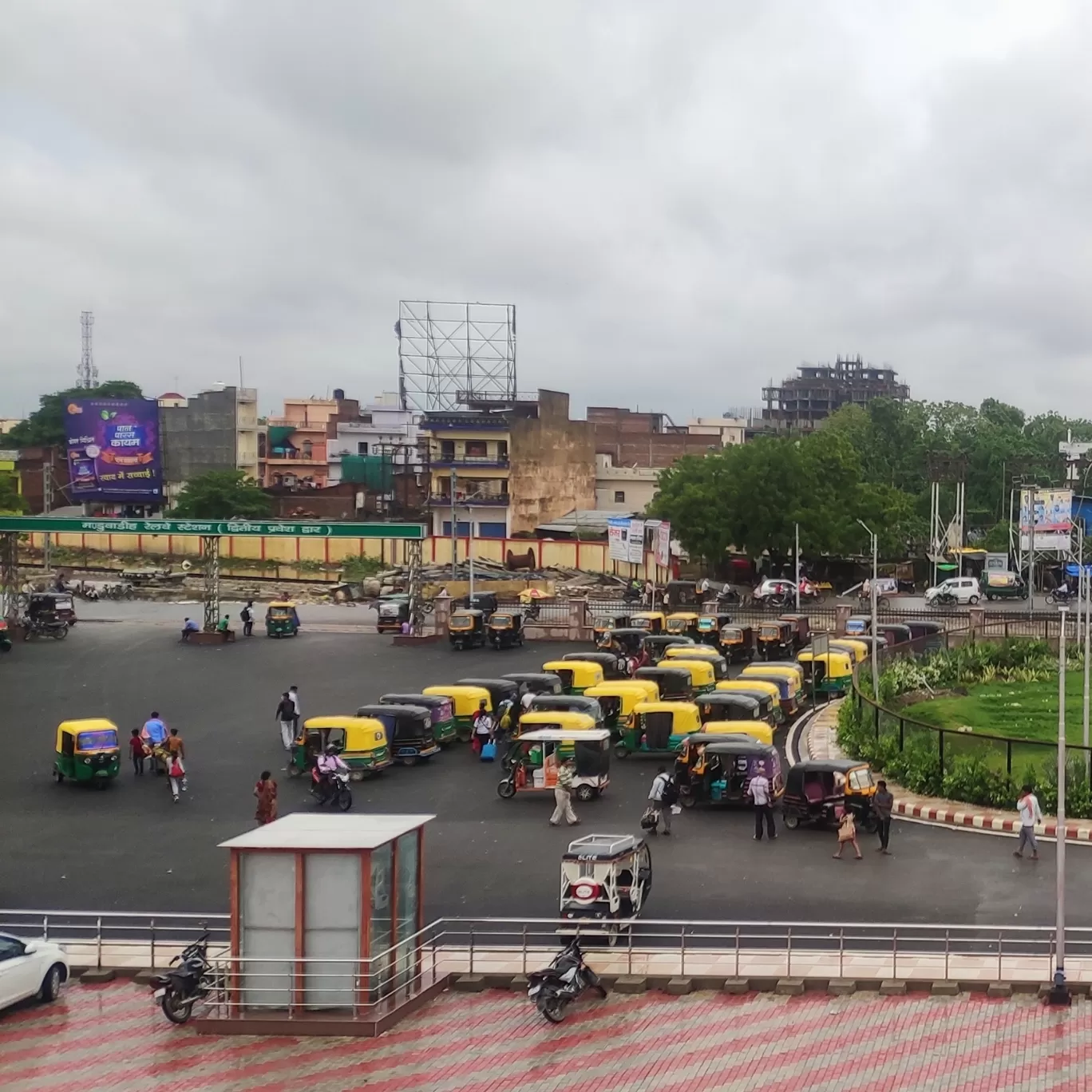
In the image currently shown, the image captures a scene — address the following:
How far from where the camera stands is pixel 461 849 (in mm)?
23469

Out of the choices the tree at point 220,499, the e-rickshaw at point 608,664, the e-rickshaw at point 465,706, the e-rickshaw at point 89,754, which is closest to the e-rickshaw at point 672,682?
the e-rickshaw at point 608,664

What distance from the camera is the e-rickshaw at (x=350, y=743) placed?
95.6 feet

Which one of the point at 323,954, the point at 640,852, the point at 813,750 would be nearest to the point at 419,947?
the point at 323,954

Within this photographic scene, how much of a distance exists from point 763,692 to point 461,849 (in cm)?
1207

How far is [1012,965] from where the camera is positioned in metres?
16.8

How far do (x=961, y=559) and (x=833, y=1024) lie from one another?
5866 cm

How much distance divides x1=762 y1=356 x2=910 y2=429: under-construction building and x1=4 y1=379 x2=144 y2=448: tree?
88067mm

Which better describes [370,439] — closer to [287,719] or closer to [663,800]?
[287,719]

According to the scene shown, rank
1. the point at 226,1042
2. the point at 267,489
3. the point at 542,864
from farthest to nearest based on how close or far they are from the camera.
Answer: the point at 267,489, the point at 542,864, the point at 226,1042

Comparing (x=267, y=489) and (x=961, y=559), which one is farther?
(x=267, y=489)

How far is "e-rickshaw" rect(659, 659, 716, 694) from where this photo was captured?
36.8 meters

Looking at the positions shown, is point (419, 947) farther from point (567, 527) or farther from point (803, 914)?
point (567, 527)

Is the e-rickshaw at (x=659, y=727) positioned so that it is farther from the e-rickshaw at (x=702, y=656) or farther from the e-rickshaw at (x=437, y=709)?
the e-rickshaw at (x=702, y=656)

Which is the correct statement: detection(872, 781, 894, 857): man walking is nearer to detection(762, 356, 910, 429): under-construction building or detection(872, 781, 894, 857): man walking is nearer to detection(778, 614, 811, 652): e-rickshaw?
detection(778, 614, 811, 652): e-rickshaw
